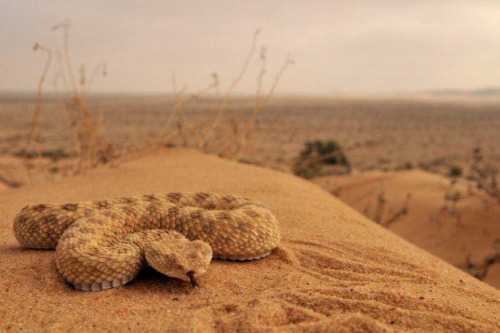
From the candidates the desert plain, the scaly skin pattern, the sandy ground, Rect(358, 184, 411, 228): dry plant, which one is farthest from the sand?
Rect(358, 184, 411, 228): dry plant

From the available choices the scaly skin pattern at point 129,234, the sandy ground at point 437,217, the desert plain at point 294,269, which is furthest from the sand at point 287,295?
the sandy ground at point 437,217

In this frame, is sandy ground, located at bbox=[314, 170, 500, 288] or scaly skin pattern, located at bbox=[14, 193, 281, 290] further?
sandy ground, located at bbox=[314, 170, 500, 288]

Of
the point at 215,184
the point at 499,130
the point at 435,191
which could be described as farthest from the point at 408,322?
the point at 499,130

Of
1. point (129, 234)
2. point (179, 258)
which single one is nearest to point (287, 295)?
point (179, 258)

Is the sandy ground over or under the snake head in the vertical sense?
under

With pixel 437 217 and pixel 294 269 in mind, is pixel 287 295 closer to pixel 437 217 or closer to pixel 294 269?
pixel 294 269

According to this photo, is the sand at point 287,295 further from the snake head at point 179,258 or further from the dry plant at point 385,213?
the dry plant at point 385,213

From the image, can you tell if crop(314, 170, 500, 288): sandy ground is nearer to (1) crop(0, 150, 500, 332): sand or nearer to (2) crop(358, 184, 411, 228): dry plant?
(2) crop(358, 184, 411, 228): dry plant
